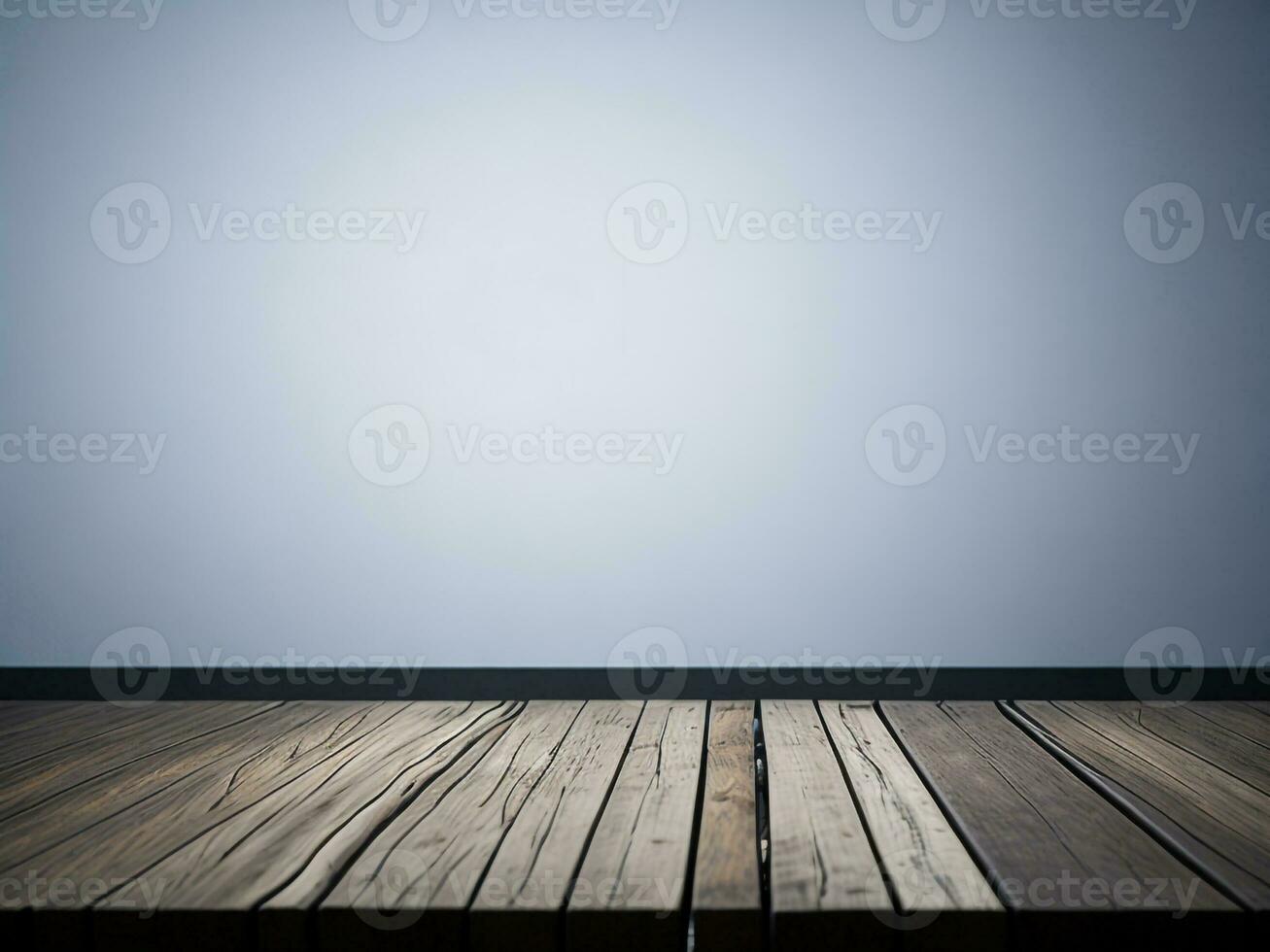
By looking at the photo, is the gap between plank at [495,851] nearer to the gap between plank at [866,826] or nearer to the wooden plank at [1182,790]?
the gap between plank at [866,826]

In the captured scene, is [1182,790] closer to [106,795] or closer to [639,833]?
[639,833]

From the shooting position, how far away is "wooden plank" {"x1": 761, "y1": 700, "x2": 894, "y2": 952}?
86 centimetres

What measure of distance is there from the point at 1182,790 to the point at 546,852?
0.93 meters

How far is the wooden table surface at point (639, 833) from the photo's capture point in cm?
86

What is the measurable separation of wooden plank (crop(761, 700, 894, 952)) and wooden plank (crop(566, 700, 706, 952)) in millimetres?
110

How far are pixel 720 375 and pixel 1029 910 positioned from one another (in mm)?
1292

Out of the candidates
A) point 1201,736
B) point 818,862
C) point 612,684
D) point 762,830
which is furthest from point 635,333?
point 1201,736

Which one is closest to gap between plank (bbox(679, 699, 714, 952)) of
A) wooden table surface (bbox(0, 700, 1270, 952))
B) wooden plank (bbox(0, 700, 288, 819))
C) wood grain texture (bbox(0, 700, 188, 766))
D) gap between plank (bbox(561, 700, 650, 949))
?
wooden table surface (bbox(0, 700, 1270, 952))

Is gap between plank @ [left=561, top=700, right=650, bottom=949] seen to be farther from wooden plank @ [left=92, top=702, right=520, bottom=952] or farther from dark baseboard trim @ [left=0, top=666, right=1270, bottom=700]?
dark baseboard trim @ [left=0, top=666, right=1270, bottom=700]

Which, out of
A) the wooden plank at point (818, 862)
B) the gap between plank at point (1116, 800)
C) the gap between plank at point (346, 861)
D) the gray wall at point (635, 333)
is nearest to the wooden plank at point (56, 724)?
the gray wall at point (635, 333)

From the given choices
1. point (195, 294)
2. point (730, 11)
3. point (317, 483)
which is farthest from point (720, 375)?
point (195, 294)

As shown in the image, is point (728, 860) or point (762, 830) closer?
point (728, 860)

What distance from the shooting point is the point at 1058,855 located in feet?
3.26

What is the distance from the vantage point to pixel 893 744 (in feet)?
4.89
